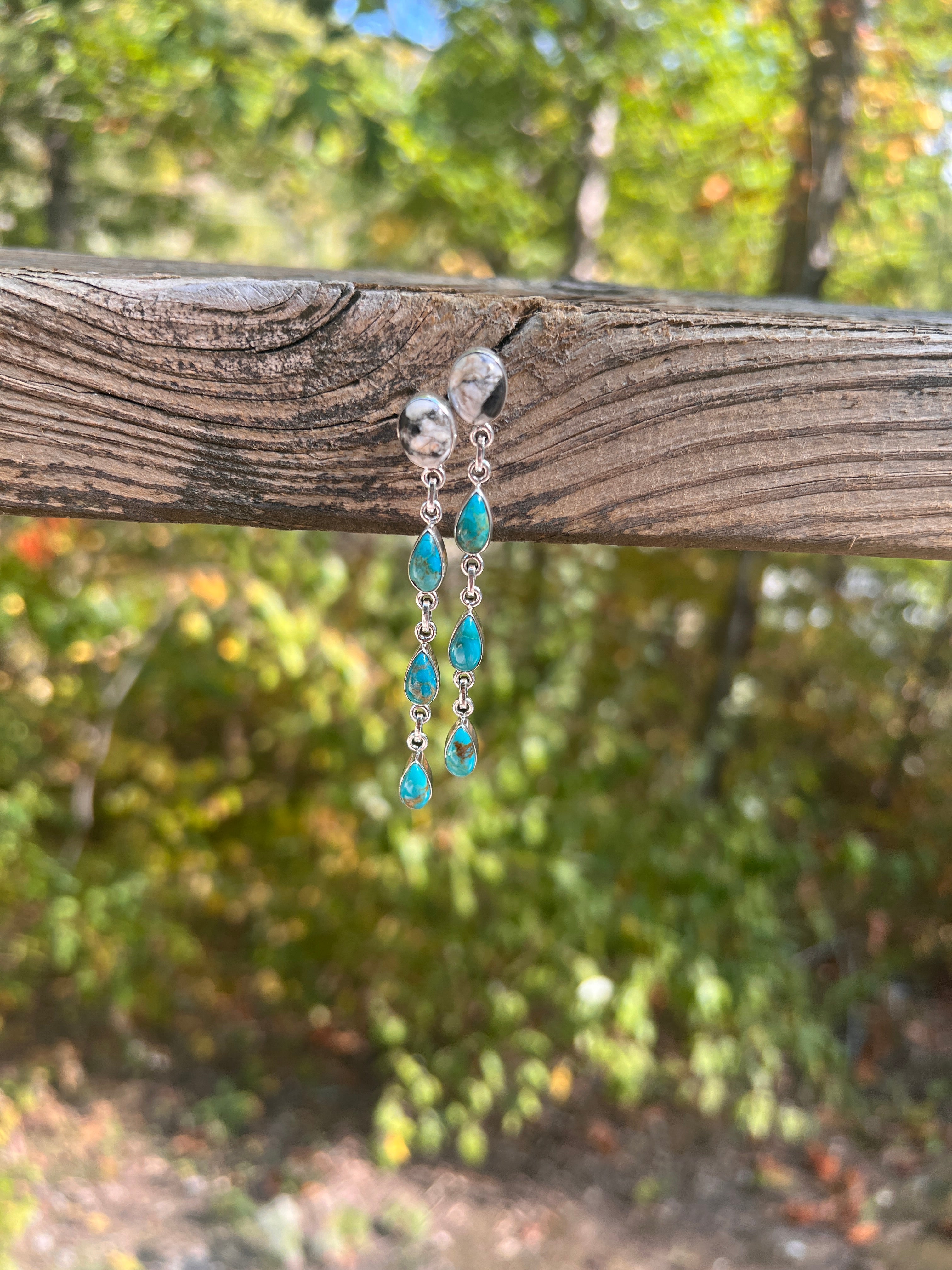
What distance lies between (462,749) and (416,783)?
37mm

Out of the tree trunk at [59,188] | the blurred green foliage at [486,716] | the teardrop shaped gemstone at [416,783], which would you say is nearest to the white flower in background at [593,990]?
the blurred green foliage at [486,716]

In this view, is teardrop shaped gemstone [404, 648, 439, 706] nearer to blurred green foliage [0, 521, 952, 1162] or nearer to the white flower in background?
blurred green foliage [0, 521, 952, 1162]

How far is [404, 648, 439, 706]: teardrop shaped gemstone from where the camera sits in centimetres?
63

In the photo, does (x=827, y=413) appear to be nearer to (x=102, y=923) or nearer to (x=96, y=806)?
(x=102, y=923)

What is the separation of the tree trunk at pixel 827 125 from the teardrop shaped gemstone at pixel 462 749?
232 cm

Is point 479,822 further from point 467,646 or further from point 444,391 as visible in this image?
point 444,391

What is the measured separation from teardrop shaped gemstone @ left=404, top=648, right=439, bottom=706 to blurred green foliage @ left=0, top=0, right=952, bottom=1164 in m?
1.54

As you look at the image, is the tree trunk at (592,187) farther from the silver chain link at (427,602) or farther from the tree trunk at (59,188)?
the silver chain link at (427,602)

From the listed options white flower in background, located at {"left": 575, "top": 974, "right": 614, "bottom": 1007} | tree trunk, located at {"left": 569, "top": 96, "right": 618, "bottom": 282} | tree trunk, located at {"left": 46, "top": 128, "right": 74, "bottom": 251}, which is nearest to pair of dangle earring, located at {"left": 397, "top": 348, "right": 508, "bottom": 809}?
white flower in background, located at {"left": 575, "top": 974, "right": 614, "bottom": 1007}

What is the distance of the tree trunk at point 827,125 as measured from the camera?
257 cm

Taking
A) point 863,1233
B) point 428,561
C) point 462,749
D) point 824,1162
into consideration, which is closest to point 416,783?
Answer: point 462,749

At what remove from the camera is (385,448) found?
567mm

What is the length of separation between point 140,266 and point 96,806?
2.65 m

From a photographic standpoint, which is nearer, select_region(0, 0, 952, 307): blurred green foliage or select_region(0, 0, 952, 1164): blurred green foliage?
select_region(0, 0, 952, 307): blurred green foliage
